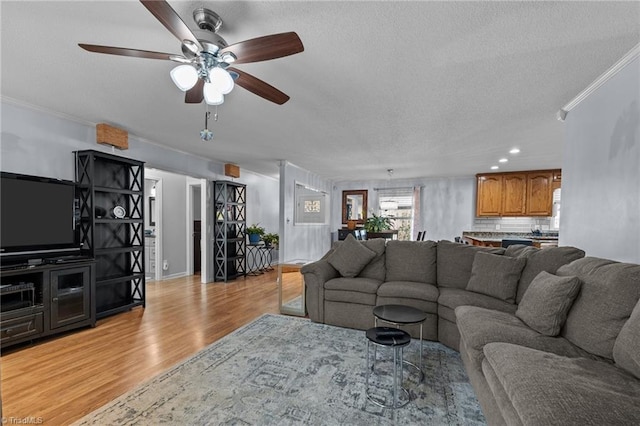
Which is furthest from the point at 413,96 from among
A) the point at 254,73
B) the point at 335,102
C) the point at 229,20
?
the point at 229,20

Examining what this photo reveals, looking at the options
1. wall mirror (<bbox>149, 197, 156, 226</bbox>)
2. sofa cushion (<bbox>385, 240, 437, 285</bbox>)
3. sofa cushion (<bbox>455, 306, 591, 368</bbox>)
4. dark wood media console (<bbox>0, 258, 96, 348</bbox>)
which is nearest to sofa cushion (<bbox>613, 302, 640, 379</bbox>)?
sofa cushion (<bbox>455, 306, 591, 368</bbox>)

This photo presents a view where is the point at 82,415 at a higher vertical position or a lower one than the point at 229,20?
lower

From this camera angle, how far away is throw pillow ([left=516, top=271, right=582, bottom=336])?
1894mm

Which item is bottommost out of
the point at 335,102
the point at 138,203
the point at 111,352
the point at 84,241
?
the point at 111,352

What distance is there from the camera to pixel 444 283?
10.7ft

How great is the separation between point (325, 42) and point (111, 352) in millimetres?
3195

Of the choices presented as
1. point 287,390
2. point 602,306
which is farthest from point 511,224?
point 287,390

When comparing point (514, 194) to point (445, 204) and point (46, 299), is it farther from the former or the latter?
point (46, 299)

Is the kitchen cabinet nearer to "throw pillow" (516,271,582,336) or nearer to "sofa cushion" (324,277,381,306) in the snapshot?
"sofa cushion" (324,277,381,306)

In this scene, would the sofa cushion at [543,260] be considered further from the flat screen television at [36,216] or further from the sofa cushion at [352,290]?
the flat screen television at [36,216]

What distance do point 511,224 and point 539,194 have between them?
0.91 meters

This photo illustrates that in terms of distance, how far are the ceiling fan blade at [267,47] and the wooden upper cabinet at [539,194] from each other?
6.69 m

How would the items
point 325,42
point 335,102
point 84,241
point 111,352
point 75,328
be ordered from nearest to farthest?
point 325,42, point 111,352, point 335,102, point 75,328, point 84,241

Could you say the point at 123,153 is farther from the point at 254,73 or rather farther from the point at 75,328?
the point at 254,73
